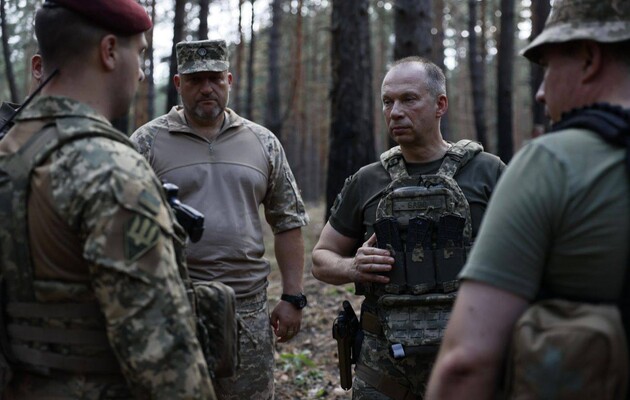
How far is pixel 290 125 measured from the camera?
33.5m

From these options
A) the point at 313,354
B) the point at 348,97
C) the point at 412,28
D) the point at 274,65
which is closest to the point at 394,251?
the point at 313,354

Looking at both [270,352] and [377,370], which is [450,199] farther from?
[270,352]

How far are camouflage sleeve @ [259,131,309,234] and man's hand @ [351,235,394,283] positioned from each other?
3.21ft

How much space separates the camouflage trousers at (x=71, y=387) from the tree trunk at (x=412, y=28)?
6.42 m

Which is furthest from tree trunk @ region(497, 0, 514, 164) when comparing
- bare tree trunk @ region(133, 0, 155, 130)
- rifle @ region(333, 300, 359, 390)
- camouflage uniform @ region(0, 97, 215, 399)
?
camouflage uniform @ region(0, 97, 215, 399)

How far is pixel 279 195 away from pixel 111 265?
246 cm

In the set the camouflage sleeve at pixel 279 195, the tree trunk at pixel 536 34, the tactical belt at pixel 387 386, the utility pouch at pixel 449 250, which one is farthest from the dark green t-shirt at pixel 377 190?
the tree trunk at pixel 536 34

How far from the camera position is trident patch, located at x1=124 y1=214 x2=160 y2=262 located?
6.62ft

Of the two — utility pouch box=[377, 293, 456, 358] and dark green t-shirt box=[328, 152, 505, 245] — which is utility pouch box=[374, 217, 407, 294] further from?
dark green t-shirt box=[328, 152, 505, 245]

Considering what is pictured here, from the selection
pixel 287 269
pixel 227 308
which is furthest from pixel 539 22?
pixel 227 308

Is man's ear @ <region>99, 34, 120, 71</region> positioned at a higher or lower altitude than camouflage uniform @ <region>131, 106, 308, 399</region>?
higher

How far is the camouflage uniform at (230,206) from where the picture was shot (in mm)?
4055

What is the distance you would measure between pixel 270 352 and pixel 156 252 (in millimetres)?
2301

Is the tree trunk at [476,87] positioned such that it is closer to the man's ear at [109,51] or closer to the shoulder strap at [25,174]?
the man's ear at [109,51]
